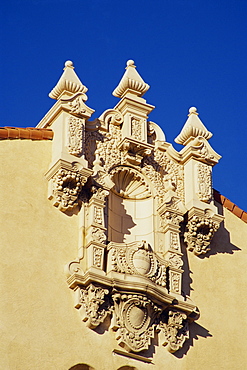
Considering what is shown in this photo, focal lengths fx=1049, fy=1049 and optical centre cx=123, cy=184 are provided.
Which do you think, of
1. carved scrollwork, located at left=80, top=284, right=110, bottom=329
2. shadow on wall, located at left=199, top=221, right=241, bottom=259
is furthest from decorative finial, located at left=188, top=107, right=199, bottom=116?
carved scrollwork, located at left=80, top=284, right=110, bottom=329

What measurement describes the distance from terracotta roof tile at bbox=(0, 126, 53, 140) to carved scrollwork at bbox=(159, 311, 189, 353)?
3463 millimetres

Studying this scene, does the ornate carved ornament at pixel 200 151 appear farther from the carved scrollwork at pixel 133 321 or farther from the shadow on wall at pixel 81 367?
the shadow on wall at pixel 81 367

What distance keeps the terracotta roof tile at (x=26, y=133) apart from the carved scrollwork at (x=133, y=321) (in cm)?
290

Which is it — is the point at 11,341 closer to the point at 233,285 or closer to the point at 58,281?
the point at 58,281

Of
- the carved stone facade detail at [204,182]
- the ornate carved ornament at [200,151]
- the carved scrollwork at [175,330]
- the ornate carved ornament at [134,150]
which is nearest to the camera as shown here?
the carved scrollwork at [175,330]

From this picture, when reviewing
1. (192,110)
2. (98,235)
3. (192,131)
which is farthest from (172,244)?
(192,110)

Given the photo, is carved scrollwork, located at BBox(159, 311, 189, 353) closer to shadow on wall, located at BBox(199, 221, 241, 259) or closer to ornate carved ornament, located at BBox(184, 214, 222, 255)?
ornate carved ornament, located at BBox(184, 214, 222, 255)

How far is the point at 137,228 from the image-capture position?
57.0 ft

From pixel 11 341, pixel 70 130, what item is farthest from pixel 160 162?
pixel 11 341

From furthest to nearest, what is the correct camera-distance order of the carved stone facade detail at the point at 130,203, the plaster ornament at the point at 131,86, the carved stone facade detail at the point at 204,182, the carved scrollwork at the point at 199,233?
the plaster ornament at the point at 131,86
the carved stone facade detail at the point at 204,182
the carved scrollwork at the point at 199,233
the carved stone facade detail at the point at 130,203

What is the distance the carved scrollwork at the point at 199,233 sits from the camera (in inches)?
687

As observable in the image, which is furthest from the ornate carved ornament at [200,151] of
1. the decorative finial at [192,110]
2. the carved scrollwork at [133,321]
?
the carved scrollwork at [133,321]

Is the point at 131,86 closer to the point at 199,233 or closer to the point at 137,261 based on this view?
the point at 199,233

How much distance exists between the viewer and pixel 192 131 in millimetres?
18219
